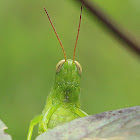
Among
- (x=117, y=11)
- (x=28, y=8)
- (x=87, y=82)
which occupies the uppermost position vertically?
(x=28, y=8)

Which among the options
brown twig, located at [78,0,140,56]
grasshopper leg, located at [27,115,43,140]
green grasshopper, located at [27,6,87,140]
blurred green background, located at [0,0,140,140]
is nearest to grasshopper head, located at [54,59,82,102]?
green grasshopper, located at [27,6,87,140]

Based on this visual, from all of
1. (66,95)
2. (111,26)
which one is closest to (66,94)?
(66,95)

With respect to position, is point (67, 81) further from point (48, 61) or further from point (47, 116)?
point (48, 61)

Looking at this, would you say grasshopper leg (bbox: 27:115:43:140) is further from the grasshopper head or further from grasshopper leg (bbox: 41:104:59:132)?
the grasshopper head

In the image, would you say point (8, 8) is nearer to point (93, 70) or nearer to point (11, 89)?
point (11, 89)

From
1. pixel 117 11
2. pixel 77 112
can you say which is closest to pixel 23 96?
pixel 117 11

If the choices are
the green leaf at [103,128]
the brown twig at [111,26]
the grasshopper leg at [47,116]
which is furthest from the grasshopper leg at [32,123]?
the brown twig at [111,26]

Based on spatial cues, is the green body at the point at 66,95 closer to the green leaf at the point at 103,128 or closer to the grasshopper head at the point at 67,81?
the grasshopper head at the point at 67,81
